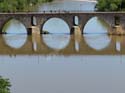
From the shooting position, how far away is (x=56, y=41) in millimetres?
51188

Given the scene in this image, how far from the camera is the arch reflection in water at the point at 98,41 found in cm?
4800

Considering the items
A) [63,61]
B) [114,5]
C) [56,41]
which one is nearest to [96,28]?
[114,5]

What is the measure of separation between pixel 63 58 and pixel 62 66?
13.0 feet

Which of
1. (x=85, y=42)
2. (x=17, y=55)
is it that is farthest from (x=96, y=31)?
(x=17, y=55)

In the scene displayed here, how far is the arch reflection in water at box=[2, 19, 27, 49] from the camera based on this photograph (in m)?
50.6

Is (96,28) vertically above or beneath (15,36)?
above

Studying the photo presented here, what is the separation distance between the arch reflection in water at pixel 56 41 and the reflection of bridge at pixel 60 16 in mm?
2098

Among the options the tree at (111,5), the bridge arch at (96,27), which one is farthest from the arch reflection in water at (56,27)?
the tree at (111,5)

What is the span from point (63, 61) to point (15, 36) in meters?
16.1

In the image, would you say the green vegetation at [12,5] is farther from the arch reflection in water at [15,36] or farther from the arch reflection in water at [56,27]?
the arch reflection in water at [56,27]

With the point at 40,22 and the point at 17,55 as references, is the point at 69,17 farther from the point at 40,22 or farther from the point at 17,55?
the point at 17,55

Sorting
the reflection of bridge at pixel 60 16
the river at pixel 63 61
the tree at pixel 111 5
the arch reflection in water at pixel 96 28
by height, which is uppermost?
the tree at pixel 111 5

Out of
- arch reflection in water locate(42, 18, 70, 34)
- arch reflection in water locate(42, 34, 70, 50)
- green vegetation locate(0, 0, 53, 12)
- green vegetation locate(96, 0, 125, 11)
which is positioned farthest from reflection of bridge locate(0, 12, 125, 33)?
green vegetation locate(96, 0, 125, 11)

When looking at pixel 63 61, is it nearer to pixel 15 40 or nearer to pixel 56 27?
pixel 15 40
